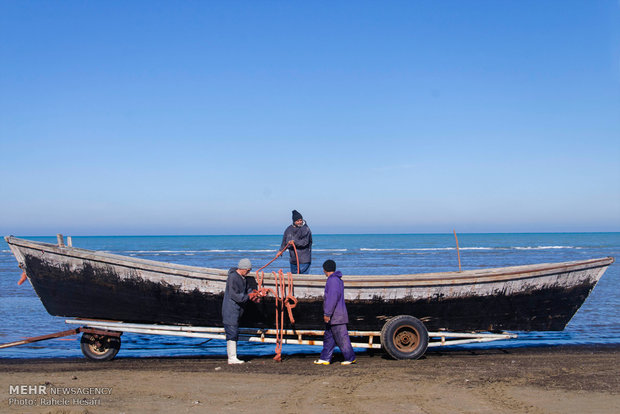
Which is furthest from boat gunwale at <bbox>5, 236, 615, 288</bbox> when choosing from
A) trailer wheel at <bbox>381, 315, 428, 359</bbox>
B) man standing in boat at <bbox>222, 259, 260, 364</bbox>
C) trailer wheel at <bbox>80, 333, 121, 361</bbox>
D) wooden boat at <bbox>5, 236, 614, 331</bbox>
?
trailer wheel at <bbox>80, 333, 121, 361</bbox>

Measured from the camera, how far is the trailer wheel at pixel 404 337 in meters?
7.44

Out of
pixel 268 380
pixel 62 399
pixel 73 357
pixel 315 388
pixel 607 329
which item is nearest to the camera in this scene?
pixel 62 399

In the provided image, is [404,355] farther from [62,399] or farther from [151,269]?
[62,399]

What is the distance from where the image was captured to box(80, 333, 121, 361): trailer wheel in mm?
7664

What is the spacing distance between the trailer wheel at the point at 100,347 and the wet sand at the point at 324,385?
0.55 feet

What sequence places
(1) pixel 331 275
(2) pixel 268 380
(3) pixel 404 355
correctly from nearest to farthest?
(2) pixel 268 380 < (1) pixel 331 275 < (3) pixel 404 355

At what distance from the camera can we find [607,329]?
11227 mm

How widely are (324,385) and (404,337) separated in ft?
6.81

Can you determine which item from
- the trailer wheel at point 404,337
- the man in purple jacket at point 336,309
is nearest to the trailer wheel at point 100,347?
the man in purple jacket at point 336,309

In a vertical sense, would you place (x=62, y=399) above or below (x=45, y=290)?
below

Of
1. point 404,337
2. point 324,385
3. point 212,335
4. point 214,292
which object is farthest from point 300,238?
point 324,385

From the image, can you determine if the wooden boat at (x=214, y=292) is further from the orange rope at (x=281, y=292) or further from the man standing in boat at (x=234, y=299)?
the man standing in boat at (x=234, y=299)

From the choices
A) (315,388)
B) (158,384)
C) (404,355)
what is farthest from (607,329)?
(158,384)

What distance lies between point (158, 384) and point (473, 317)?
4843 millimetres
